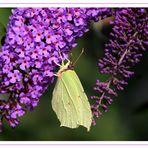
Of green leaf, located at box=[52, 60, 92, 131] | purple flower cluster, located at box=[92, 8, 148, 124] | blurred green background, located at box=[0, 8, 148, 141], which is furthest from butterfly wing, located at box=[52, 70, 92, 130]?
blurred green background, located at box=[0, 8, 148, 141]

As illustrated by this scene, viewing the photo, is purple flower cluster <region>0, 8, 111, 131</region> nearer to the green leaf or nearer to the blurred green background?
the green leaf

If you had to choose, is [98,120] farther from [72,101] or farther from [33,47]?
[33,47]

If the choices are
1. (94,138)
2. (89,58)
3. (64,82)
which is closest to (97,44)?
(89,58)

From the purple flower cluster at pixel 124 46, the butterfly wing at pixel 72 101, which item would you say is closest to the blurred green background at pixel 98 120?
the butterfly wing at pixel 72 101

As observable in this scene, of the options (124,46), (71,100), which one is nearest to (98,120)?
(71,100)
